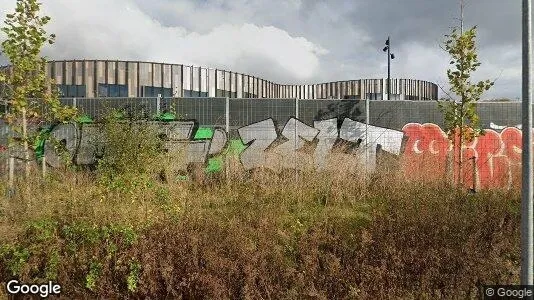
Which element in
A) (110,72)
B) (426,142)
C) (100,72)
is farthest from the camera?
(110,72)

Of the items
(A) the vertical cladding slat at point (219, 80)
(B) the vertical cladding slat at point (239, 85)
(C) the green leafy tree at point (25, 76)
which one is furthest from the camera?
(B) the vertical cladding slat at point (239, 85)

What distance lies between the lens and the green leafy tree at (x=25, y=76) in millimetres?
6902

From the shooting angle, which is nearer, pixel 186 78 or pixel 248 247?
pixel 248 247

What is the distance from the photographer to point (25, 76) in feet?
23.4

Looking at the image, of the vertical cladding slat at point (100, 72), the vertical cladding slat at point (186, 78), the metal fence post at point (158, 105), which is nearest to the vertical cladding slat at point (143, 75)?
the vertical cladding slat at point (100, 72)

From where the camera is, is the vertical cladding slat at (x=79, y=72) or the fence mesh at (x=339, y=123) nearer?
the fence mesh at (x=339, y=123)

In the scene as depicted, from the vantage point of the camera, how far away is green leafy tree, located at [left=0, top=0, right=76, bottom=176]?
6902mm

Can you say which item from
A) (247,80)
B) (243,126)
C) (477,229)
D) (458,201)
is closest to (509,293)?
(477,229)

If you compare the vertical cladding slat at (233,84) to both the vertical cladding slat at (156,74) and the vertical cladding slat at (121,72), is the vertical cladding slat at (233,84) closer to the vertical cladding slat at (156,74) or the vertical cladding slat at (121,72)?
the vertical cladding slat at (156,74)

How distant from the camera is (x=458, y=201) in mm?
7062

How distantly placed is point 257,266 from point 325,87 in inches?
1795

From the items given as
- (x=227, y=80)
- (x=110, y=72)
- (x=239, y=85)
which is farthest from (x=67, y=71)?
(x=239, y=85)

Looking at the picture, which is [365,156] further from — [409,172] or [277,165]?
[277,165]

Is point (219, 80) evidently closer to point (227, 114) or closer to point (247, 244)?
point (227, 114)
